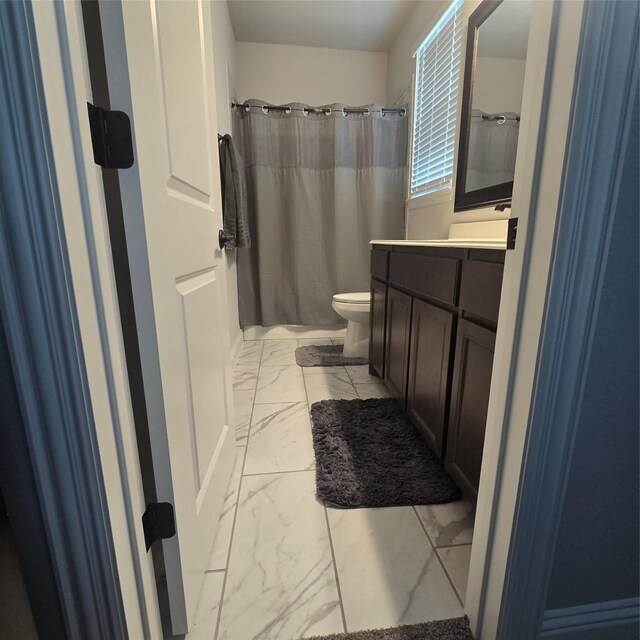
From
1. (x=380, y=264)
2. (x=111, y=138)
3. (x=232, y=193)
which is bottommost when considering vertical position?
(x=380, y=264)

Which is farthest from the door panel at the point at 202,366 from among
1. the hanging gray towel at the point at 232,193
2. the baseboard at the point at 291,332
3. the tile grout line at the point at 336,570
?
the baseboard at the point at 291,332

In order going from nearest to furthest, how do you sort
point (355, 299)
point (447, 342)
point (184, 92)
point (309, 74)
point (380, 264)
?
point (184, 92) → point (447, 342) → point (380, 264) → point (355, 299) → point (309, 74)

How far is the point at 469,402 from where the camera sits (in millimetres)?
1094

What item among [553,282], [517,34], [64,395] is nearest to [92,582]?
[64,395]

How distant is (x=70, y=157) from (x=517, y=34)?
1.84 m

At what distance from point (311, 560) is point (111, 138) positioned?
1.15 meters

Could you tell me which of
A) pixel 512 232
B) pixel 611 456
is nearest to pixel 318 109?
pixel 512 232

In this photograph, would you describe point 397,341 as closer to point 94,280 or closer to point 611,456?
point 611,456

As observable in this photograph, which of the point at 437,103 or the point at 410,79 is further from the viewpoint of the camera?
the point at 410,79

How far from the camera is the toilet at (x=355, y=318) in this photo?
249cm

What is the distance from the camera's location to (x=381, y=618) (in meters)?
0.90

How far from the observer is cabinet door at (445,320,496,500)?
101 cm

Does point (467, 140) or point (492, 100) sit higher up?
point (492, 100)

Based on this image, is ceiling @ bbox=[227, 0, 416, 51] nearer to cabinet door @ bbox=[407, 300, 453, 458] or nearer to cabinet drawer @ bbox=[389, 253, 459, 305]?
cabinet drawer @ bbox=[389, 253, 459, 305]
